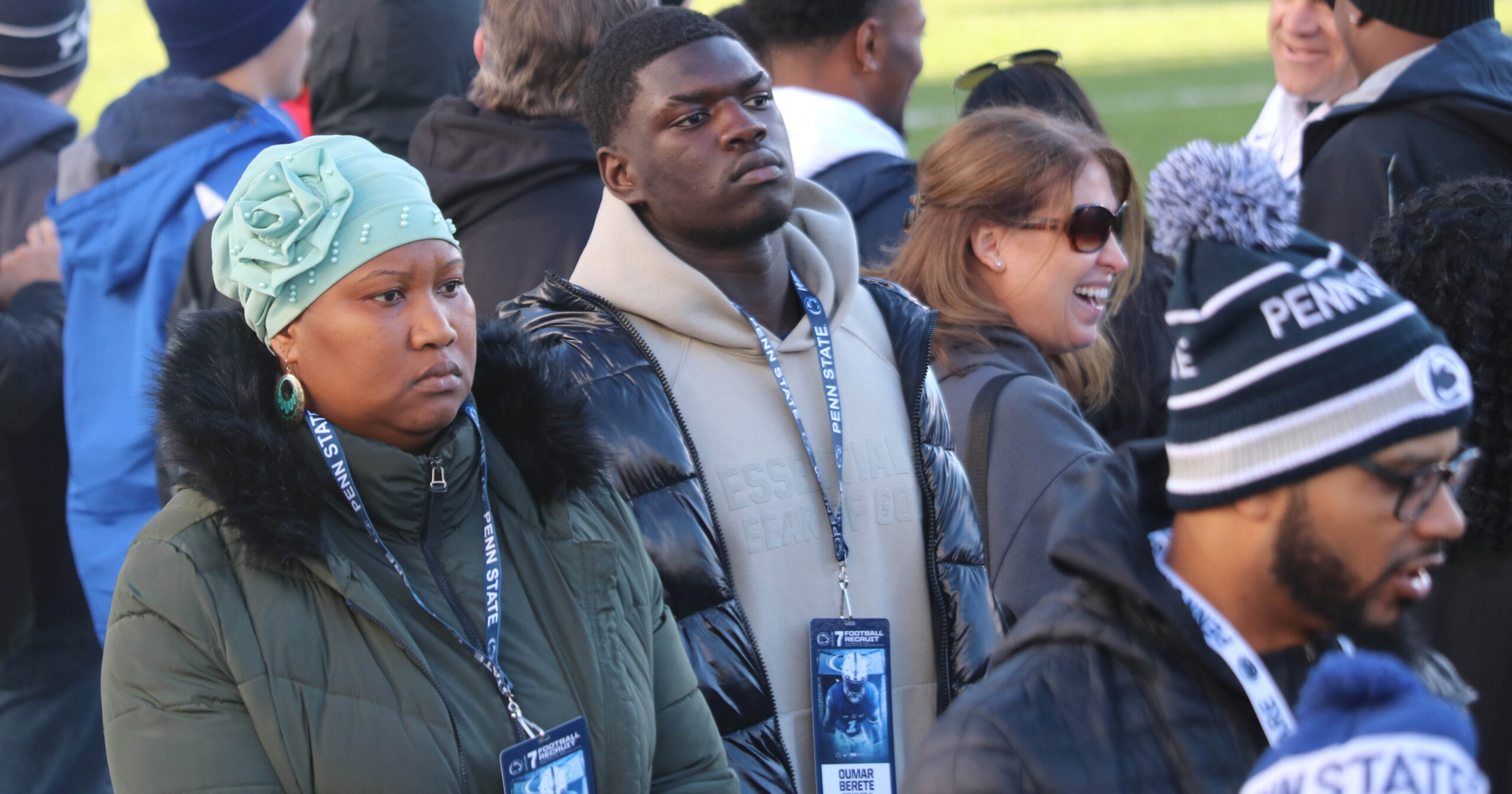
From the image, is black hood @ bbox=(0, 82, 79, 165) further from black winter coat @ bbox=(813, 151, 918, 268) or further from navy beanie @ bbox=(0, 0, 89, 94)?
black winter coat @ bbox=(813, 151, 918, 268)

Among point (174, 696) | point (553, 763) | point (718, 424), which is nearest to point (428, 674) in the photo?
point (553, 763)

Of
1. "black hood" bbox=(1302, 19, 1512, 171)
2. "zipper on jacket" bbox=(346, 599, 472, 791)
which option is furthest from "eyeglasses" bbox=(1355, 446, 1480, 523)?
"black hood" bbox=(1302, 19, 1512, 171)

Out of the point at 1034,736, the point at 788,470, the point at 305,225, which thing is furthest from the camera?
the point at 788,470

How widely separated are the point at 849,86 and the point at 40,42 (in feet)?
8.66

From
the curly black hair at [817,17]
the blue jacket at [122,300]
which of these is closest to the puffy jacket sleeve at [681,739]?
the blue jacket at [122,300]

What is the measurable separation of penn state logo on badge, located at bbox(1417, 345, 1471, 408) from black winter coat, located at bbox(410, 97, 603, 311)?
223 cm

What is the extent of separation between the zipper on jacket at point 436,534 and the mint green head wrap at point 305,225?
35 cm

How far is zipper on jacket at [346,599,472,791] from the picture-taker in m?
2.13

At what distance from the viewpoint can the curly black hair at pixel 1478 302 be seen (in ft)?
9.02

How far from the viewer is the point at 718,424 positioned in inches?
111

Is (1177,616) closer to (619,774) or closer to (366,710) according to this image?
(619,774)

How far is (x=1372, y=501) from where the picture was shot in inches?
68.8

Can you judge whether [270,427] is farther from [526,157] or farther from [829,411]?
[526,157]

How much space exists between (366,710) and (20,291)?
2.68m
